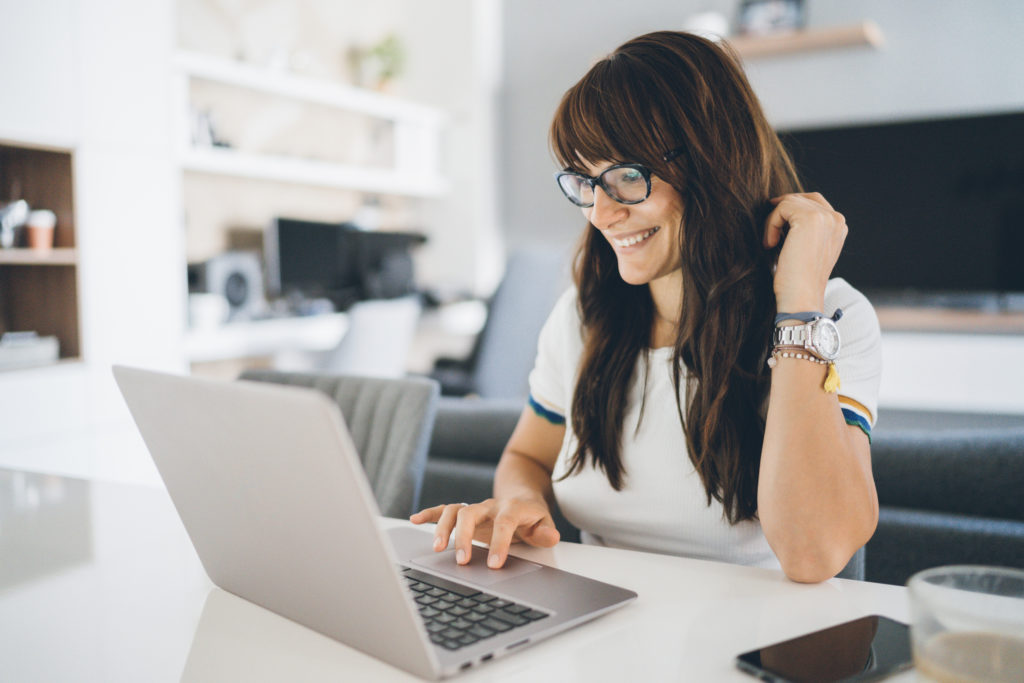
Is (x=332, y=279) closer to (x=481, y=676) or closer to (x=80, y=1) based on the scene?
(x=80, y=1)

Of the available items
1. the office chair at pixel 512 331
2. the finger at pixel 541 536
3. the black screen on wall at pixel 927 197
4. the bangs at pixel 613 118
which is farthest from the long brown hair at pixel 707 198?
the black screen on wall at pixel 927 197

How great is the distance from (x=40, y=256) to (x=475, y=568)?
243 centimetres

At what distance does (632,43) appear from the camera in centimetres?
104

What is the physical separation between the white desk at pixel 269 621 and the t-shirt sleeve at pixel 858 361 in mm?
246

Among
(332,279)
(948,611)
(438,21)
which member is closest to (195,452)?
(948,611)

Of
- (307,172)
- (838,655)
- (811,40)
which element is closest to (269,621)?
(838,655)

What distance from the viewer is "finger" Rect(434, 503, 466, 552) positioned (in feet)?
2.61

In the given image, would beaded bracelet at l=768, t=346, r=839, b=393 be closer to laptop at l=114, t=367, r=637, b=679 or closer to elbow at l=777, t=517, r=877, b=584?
elbow at l=777, t=517, r=877, b=584

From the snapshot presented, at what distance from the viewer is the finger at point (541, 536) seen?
831 mm

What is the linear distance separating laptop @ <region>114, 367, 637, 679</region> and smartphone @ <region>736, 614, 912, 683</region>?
134 millimetres

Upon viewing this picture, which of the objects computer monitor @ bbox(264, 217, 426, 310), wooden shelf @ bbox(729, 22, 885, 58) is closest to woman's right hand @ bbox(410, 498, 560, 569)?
computer monitor @ bbox(264, 217, 426, 310)

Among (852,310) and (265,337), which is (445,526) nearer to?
(852,310)

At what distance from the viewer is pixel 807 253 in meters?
0.92

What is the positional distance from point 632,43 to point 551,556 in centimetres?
68
